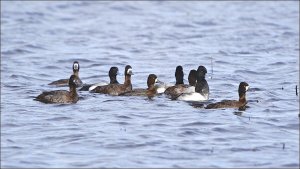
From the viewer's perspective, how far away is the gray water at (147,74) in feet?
59.5

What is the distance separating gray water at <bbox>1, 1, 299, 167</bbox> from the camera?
18125 mm

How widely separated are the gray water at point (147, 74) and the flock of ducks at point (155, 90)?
10.7 inches

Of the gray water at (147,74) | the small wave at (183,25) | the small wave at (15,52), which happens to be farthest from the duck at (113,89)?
the small wave at (183,25)

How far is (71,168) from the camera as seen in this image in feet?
54.8

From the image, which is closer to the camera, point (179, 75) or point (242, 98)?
point (242, 98)

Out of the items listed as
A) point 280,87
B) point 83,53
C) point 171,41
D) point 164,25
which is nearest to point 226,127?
point 280,87

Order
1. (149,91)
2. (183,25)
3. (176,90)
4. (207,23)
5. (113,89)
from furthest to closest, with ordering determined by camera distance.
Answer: (183,25)
(207,23)
(113,89)
(149,91)
(176,90)

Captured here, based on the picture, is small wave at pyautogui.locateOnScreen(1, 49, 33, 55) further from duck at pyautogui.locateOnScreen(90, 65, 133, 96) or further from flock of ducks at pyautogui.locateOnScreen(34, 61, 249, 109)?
duck at pyautogui.locateOnScreen(90, 65, 133, 96)

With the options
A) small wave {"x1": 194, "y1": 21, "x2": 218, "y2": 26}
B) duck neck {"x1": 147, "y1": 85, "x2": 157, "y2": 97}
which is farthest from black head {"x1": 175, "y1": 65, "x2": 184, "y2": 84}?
small wave {"x1": 194, "y1": 21, "x2": 218, "y2": 26}

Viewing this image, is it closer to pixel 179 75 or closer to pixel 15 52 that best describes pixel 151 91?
pixel 179 75

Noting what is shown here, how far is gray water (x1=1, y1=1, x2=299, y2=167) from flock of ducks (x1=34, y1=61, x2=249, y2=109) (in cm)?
27

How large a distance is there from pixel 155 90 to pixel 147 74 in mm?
4761

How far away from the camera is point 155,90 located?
24953 millimetres

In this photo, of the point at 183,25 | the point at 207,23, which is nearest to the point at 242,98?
the point at 207,23
